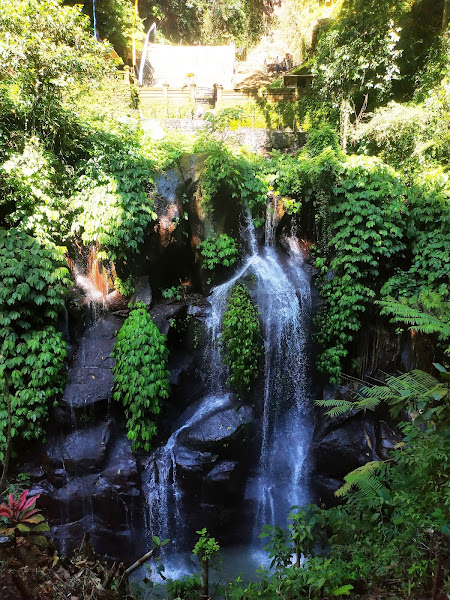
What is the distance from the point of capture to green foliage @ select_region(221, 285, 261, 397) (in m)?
8.38

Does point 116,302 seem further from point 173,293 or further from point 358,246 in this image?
point 358,246

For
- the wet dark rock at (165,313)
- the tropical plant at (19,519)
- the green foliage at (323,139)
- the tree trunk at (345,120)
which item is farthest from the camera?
the tree trunk at (345,120)

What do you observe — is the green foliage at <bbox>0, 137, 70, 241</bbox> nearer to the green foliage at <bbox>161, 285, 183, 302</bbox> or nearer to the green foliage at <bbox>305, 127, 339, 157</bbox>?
the green foliage at <bbox>161, 285, 183, 302</bbox>

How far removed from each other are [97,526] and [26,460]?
1.79 m

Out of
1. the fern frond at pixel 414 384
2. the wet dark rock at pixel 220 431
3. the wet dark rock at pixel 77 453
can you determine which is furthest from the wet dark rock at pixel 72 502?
the fern frond at pixel 414 384

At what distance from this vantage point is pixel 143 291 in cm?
938

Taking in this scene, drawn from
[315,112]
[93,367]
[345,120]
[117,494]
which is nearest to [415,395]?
[117,494]

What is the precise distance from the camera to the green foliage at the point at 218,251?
938 cm

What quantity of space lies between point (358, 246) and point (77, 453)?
22.5 feet

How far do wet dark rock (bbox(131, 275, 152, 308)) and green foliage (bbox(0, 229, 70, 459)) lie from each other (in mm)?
1645

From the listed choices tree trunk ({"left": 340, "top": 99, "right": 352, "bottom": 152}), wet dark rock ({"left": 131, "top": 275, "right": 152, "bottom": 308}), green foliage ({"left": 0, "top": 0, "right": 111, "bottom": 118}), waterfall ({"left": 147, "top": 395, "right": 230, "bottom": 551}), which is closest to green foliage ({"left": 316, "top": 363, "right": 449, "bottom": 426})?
waterfall ({"left": 147, "top": 395, "right": 230, "bottom": 551})

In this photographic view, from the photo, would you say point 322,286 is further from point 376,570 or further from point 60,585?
point 60,585

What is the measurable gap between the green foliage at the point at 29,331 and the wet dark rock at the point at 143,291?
5.40ft

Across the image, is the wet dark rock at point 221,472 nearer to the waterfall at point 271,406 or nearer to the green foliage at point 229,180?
the waterfall at point 271,406
